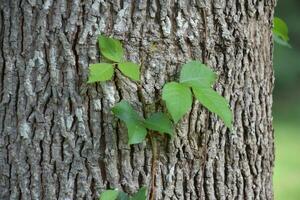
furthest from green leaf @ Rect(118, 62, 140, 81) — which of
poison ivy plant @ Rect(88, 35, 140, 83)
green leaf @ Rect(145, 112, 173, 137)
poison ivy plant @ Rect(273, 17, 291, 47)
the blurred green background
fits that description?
the blurred green background

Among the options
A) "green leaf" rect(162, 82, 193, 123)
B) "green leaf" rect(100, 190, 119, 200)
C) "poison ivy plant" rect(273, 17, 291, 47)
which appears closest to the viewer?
"green leaf" rect(162, 82, 193, 123)

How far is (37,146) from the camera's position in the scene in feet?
5.65

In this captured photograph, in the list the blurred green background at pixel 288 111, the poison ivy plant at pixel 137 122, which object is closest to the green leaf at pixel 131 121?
the poison ivy plant at pixel 137 122

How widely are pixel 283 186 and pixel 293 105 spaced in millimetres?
3178

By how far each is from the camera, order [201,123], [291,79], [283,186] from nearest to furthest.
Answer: [201,123] → [283,186] → [291,79]

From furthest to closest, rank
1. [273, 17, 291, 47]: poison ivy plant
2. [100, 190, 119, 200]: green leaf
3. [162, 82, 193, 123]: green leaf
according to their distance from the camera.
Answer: [273, 17, 291, 47]: poison ivy plant → [100, 190, 119, 200]: green leaf → [162, 82, 193, 123]: green leaf

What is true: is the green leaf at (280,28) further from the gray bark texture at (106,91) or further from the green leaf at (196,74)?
the green leaf at (196,74)

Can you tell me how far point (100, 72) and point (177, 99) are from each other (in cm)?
20

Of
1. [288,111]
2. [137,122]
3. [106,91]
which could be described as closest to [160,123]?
[137,122]

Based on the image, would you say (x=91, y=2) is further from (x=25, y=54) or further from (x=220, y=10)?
(x=220, y=10)

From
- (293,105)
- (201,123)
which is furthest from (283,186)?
(201,123)

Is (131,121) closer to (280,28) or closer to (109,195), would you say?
(109,195)

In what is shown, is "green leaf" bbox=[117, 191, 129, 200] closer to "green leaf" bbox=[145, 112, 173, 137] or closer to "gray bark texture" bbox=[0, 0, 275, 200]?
"gray bark texture" bbox=[0, 0, 275, 200]

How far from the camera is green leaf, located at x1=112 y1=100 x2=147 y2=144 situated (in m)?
1.64
